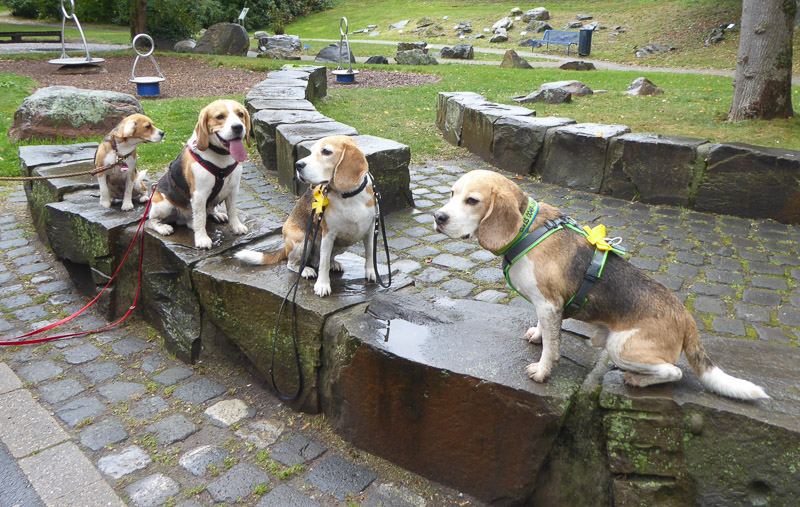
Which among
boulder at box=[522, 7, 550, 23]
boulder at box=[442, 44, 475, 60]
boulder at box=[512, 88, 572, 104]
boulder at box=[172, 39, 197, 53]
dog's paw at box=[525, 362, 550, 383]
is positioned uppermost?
boulder at box=[522, 7, 550, 23]

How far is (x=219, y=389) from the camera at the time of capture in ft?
13.8

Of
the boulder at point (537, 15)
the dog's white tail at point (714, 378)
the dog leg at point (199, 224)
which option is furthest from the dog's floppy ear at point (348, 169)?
the boulder at point (537, 15)

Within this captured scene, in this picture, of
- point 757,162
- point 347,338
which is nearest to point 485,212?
point 347,338

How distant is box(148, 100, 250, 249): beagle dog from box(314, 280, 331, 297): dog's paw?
1.20m

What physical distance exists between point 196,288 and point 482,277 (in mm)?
2567

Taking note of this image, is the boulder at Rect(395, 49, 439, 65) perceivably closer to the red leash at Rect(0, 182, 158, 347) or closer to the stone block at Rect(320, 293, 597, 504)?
the red leash at Rect(0, 182, 158, 347)

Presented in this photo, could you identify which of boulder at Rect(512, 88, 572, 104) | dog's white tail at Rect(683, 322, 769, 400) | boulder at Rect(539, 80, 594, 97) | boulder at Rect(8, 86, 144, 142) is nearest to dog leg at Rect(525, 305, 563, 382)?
dog's white tail at Rect(683, 322, 769, 400)

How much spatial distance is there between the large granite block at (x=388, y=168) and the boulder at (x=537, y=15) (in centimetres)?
3098

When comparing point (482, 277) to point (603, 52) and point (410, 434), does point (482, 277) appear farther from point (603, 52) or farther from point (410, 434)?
point (603, 52)

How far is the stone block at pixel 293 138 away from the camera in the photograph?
742 cm

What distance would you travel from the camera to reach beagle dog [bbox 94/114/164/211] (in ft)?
17.4

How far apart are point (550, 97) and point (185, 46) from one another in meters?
19.4

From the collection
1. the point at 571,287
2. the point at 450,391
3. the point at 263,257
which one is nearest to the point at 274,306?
the point at 263,257

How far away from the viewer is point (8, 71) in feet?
61.9
